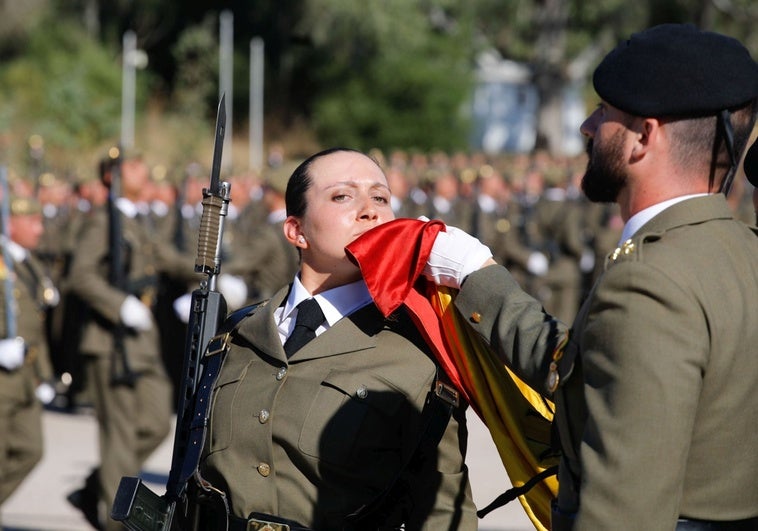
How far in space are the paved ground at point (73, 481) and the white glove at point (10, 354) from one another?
144cm

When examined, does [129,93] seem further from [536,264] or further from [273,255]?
[273,255]

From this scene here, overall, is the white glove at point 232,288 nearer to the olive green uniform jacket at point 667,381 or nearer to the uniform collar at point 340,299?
the uniform collar at point 340,299

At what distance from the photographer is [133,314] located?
7086 mm

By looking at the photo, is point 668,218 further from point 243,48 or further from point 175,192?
point 243,48

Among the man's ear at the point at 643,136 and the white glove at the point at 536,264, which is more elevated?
the man's ear at the point at 643,136

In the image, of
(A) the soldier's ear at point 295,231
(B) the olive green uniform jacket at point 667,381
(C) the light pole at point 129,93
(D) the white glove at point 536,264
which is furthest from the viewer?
(C) the light pole at point 129,93

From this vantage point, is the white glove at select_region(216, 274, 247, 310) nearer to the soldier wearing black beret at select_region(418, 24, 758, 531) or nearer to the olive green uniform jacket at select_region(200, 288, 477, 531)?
the olive green uniform jacket at select_region(200, 288, 477, 531)

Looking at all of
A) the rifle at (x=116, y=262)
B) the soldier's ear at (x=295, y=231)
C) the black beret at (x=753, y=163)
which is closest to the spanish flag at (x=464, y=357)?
the soldier's ear at (x=295, y=231)

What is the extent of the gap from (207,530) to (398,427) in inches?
20.8

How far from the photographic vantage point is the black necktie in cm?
317

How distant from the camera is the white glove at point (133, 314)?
7.08m

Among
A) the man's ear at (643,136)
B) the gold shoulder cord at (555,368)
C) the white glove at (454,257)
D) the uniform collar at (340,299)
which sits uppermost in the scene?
the man's ear at (643,136)

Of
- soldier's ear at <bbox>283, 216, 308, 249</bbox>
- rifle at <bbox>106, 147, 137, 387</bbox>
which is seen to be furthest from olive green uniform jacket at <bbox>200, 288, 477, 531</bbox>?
rifle at <bbox>106, 147, 137, 387</bbox>

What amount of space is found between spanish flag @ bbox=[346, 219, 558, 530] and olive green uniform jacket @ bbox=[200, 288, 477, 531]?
0.08 m
